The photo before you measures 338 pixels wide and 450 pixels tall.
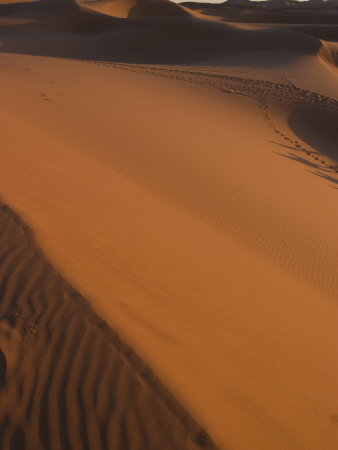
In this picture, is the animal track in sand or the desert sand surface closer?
the desert sand surface

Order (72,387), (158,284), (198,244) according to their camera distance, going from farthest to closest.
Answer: (198,244) → (158,284) → (72,387)

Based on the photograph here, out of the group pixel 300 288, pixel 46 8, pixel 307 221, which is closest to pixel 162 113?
pixel 307 221

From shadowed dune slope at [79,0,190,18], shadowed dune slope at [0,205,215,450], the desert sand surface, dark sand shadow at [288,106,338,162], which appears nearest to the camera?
shadowed dune slope at [0,205,215,450]

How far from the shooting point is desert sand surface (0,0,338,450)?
6.72 ft

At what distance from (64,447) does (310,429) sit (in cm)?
142

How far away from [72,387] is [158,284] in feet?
3.78

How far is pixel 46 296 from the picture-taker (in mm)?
2557

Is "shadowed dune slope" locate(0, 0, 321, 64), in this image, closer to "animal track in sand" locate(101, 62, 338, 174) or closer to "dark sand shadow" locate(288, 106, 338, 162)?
"animal track in sand" locate(101, 62, 338, 174)

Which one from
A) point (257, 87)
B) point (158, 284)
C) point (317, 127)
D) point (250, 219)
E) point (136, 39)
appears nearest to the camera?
point (158, 284)

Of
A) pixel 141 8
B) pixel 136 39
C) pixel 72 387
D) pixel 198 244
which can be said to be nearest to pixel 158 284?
pixel 72 387

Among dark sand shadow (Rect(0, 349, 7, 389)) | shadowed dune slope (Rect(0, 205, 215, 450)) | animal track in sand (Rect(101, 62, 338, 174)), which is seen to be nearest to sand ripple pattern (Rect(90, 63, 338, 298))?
shadowed dune slope (Rect(0, 205, 215, 450))

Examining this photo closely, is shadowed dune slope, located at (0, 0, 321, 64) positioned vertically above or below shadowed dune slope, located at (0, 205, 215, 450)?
above

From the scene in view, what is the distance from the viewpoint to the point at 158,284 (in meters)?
3.06

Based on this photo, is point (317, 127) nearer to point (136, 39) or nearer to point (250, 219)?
point (250, 219)
